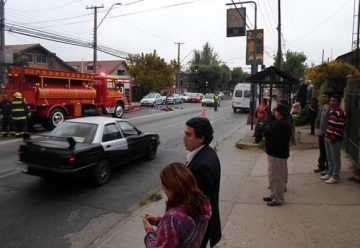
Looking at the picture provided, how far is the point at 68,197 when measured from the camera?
7.87 meters

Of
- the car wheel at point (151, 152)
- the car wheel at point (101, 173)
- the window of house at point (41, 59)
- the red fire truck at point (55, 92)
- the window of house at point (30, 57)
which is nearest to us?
the car wheel at point (101, 173)

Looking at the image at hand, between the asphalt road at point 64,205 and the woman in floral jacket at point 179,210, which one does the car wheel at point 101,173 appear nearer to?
the asphalt road at point 64,205

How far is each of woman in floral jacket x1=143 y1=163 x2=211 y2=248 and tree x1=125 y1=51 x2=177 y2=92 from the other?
5061cm

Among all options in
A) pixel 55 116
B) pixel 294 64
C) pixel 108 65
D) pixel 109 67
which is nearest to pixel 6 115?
pixel 55 116

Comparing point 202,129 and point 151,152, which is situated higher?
point 202,129

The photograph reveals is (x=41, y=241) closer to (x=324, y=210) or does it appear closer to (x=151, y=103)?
(x=324, y=210)

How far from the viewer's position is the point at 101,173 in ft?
28.5

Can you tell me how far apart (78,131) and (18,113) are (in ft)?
25.3

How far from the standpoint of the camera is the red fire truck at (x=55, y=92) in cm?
1811

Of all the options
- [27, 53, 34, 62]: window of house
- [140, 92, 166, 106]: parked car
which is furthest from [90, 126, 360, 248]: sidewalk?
[27, 53, 34, 62]: window of house

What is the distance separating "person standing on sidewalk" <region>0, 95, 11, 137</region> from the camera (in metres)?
15.7

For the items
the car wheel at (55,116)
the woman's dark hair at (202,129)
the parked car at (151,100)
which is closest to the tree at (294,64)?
the parked car at (151,100)

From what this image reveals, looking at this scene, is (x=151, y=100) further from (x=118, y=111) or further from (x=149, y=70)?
(x=118, y=111)

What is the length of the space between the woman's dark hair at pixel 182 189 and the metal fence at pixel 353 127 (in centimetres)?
677
